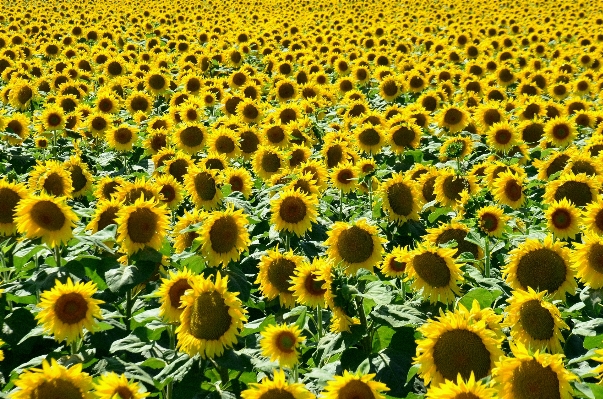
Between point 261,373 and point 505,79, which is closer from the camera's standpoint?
point 261,373

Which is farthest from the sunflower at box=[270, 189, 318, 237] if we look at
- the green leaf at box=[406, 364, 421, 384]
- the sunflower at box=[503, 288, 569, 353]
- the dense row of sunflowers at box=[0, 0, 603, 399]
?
the green leaf at box=[406, 364, 421, 384]

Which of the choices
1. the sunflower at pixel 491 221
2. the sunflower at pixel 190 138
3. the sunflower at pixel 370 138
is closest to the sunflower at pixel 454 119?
the sunflower at pixel 370 138

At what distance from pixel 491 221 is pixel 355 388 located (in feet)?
8.94

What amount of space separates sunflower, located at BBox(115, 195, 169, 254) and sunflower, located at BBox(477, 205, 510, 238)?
2421 mm

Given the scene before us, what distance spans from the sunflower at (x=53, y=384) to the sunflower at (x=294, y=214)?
2.70m

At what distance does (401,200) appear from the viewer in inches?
236

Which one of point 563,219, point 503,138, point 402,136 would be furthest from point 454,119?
point 563,219

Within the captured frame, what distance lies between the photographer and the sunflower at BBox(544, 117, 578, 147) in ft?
29.2

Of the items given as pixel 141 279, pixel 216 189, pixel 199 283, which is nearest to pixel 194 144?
pixel 216 189

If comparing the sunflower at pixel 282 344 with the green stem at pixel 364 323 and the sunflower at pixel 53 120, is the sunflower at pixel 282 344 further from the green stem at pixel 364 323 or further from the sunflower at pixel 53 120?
the sunflower at pixel 53 120

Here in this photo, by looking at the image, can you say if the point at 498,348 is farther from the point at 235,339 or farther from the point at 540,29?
the point at 540,29

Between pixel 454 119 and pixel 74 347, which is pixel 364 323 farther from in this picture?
pixel 454 119

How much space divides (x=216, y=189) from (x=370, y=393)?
3.49 metres

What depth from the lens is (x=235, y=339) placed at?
3.79 meters
